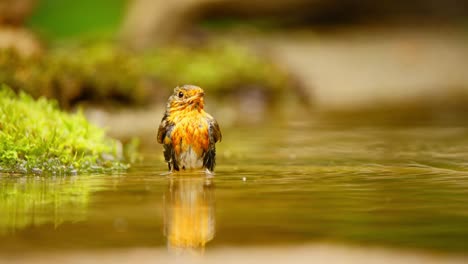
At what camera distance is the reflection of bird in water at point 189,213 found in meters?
3.33

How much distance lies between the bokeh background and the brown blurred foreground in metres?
5.79

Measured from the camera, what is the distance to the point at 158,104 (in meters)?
11.5

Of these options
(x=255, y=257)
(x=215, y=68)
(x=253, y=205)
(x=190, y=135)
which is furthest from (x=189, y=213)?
(x=215, y=68)

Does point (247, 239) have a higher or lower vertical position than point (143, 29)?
lower

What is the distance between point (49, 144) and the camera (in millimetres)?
5496

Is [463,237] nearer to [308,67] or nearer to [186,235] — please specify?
[186,235]

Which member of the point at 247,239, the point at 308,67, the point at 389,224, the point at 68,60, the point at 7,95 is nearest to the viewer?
the point at 247,239

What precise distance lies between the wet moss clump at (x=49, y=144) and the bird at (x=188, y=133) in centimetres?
52

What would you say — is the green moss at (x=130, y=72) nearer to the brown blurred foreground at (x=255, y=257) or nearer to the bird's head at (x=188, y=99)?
the bird's head at (x=188, y=99)

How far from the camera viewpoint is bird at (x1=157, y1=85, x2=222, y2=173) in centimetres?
526

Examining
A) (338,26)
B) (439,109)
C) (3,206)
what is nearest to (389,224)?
(3,206)

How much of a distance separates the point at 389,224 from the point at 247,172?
6.54 ft

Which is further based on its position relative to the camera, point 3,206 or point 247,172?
point 247,172

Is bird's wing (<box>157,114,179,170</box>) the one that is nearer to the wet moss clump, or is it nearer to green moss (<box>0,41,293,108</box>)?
the wet moss clump
